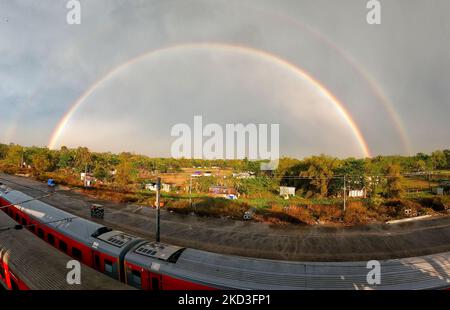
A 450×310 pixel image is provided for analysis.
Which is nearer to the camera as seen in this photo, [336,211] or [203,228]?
[203,228]

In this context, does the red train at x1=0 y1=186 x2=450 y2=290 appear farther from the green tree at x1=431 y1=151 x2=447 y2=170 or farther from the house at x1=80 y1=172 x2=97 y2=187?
the green tree at x1=431 y1=151 x2=447 y2=170

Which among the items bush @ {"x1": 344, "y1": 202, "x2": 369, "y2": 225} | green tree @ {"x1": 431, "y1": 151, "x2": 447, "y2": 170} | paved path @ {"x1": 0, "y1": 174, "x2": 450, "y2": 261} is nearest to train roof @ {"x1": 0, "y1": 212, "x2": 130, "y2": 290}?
paved path @ {"x1": 0, "y1": 174, "x2": 450, "y2": 261}

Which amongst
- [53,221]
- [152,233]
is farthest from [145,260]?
[152,233]

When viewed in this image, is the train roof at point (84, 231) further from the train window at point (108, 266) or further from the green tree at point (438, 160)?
the green tree at point (438, 160)

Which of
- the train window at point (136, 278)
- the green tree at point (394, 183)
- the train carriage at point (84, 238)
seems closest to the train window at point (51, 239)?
the train carriage at point (84, 238)
